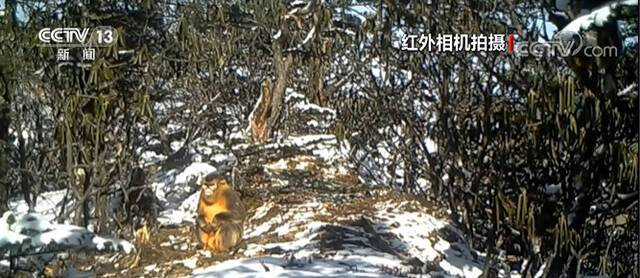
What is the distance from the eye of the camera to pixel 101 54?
1.82 m

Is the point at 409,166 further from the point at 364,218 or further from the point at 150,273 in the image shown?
the point at 150,273

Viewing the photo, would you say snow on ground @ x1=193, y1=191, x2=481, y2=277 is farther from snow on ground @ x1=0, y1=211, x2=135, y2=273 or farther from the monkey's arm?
snow on ground @ x1=0, y1=211, x2=135, y2=273

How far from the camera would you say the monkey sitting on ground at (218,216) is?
1.83 metres

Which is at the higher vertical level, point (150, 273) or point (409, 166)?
point (409, 166)

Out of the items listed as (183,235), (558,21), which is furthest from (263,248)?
(558,21)

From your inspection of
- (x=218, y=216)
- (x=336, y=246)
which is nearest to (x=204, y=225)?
(x=218, y=216)

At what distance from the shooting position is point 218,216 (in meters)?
1.83

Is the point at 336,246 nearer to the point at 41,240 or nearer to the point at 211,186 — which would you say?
the point at 211,186

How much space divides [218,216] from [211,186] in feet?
0.27

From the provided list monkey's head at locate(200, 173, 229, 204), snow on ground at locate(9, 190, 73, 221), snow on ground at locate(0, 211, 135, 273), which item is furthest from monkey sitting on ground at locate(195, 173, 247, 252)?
snow on ground at locate(9, 190, 73, 221)

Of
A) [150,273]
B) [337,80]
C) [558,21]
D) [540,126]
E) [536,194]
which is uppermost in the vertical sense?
[558,21]

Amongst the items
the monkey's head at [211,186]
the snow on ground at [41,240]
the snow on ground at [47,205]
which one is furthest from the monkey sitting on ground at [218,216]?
the snow on ground at [47,205]

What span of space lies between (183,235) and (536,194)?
849 mm

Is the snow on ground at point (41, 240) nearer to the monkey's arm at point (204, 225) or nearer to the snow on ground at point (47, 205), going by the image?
the snow on ground at point (47, 205)
